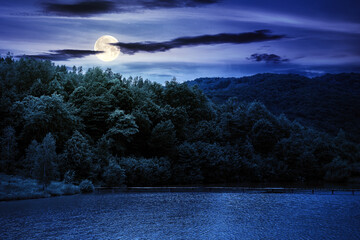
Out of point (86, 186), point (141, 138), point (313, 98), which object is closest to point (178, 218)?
point (86, 186)

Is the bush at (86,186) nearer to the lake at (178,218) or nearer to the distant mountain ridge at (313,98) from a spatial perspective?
the lake at (178,218)

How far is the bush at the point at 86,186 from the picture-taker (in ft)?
160

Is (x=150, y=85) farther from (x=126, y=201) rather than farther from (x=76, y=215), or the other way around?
(x=76, y=215)

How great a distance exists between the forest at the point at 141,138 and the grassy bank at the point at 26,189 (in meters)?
1.52

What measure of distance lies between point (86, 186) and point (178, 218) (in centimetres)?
2257

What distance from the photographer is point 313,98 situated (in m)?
115

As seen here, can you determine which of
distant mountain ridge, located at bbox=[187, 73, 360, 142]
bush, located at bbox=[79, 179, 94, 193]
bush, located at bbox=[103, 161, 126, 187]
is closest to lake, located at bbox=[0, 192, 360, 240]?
bush, located at bbox=[79, 179, 94, 193]

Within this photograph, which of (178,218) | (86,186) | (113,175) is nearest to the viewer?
(178,218)

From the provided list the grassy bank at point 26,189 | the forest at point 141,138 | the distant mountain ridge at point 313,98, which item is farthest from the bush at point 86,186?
the distant mountain ridge at point 313,98

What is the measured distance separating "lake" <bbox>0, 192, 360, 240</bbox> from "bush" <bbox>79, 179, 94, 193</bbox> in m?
6.39

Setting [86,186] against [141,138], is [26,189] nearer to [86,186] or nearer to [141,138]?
[86,186]

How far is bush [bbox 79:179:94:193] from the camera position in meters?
48.7

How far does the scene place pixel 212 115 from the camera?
298 ft

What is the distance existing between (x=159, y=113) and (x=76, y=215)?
43.4 m
